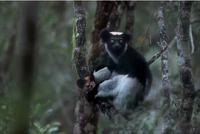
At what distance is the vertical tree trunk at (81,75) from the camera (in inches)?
195

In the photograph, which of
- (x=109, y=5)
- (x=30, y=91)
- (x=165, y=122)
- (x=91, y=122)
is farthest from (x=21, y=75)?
(x=109, y=5)

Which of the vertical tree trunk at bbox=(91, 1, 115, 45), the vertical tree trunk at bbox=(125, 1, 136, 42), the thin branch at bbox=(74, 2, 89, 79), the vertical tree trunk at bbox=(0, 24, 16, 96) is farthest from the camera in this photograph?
the vertical tree trunk at bbox=(0, 24, 16, 96)

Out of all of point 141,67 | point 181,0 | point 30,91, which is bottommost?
point 141,67

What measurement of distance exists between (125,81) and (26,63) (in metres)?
3.10

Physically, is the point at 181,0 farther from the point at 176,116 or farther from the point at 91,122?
the point at 91,122

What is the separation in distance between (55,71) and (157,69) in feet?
12.9

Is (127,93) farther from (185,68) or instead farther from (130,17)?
(130,17)

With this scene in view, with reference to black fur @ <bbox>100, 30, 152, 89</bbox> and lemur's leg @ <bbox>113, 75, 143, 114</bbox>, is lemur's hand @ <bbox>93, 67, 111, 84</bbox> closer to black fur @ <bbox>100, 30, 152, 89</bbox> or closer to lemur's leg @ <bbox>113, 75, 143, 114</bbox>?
black fur @ <bbox>100, 30, 152, 89</bbox>

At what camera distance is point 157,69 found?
10320 millimetres

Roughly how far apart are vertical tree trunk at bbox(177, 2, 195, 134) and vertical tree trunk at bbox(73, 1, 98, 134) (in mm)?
1382

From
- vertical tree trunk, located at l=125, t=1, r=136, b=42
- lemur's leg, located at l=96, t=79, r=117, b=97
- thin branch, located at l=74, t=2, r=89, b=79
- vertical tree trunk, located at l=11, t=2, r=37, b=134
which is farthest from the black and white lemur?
vertical tree trunk, located at l=11, t=2, r=37, b=134

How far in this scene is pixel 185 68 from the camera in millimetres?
4105

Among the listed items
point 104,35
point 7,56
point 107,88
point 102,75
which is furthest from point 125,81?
point 7,56

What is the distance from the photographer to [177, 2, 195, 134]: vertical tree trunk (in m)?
3.85
